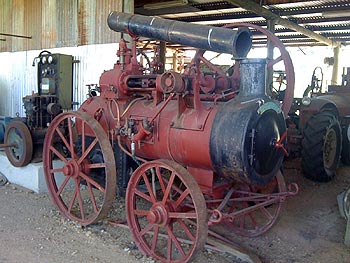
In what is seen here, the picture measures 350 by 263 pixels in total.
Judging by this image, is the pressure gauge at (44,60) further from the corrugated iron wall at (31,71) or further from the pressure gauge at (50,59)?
the corrugated iron wall at (31,71)

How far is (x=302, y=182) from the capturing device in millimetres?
5145

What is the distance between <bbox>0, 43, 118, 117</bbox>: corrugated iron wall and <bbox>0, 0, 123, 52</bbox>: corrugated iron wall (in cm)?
10

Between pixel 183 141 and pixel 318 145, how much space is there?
2458 millimetres

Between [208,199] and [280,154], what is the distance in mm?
656

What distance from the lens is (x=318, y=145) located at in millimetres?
4812

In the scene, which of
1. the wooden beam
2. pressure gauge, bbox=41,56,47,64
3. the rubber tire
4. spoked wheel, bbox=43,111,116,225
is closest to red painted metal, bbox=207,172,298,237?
spoked wheel, bbox=43,111,116,225

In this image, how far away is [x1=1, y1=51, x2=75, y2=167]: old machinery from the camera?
15.5 feet

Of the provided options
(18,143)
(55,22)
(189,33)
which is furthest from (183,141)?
(55,22)

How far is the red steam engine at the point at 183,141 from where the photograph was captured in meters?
2.76

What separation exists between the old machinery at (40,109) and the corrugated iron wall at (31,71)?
0.16m

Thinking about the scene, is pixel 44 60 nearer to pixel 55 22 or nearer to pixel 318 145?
pixel 55 22

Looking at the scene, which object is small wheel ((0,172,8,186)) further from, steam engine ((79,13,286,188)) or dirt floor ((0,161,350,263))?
steam engine ((79,13,286,188))

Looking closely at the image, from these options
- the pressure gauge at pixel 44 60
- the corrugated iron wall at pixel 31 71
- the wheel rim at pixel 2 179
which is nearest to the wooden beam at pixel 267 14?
the corrugated iron wall at pixel 31 71

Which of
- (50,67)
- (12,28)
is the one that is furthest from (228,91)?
(12,28)
